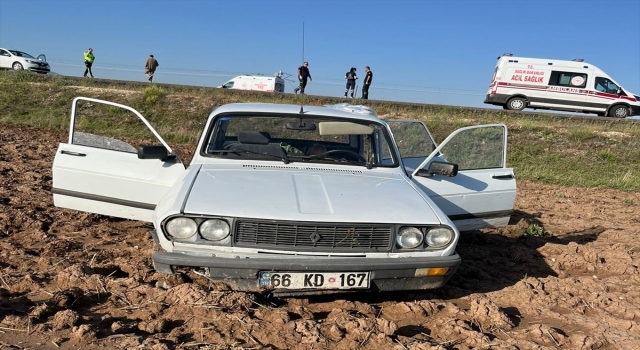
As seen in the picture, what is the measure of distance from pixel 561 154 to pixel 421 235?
1568 centimetres

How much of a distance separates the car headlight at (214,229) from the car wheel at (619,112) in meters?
24.5

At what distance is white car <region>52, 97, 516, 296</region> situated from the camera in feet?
12.0

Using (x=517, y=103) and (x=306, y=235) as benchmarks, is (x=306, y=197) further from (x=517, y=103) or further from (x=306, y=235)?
(x=517, y=103)

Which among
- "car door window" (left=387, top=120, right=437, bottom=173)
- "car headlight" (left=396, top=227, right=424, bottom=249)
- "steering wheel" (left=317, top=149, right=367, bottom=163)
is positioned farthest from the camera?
"car door window" (left=387, top=120, right=437, bottom=173)

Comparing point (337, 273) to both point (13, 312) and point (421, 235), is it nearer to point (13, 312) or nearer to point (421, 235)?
point (421, 235)

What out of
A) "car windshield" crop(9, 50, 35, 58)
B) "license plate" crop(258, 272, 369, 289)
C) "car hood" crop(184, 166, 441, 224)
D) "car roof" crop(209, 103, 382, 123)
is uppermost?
"car windshield" crop(9, 50, 35, 58)

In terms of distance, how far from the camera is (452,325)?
379 centimetres

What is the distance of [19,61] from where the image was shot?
2989 centimetres

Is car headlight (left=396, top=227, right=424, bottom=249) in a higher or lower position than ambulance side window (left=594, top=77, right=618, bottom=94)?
lower

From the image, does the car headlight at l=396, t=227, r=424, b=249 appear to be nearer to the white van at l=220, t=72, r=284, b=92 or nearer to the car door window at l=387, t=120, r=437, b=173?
the car door window at l=387, t=120, r=437, b=173

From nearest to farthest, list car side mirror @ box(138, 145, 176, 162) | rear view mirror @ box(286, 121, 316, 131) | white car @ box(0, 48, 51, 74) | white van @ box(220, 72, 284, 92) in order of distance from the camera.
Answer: car side mirror @ box(138, 145, 176, 162)
rear view mirror @ box(286, 121, 316, 131)
white car @ box(0, 48, 51, 74)
white van @ box(220, 72, 284, 92)

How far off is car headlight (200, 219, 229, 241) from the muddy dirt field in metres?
0.44

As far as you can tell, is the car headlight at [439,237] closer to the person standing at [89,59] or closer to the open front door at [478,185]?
the open front door at [478,185]

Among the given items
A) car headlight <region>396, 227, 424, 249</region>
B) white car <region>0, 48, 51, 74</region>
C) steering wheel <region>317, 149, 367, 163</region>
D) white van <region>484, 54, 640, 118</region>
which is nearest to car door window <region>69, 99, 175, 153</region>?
steering wheel <region>317, 149, 367, 163</region>
